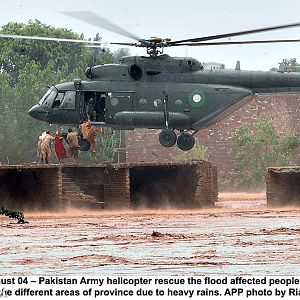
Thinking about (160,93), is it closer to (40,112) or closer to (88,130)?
(88,130)

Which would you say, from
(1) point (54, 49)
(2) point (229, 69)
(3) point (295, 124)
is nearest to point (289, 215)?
(2) point (229, 69)

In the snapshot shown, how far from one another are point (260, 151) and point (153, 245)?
1790 inches

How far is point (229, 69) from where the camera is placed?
36.5m

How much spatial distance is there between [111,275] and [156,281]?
58.9 inches

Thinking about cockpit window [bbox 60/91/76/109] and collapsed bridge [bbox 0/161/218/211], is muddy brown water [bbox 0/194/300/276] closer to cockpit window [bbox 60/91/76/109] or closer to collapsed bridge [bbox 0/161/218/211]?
collapsed bridge [bbox 0/161/218/211]

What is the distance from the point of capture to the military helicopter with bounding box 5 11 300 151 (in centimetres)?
3591

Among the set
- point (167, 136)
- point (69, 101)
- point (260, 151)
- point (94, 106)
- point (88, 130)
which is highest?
point (69, 101)

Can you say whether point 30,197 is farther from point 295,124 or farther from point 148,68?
point 295,124

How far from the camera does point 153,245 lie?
19.7 metres

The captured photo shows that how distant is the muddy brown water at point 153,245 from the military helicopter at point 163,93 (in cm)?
711

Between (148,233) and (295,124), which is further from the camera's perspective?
(295,124)

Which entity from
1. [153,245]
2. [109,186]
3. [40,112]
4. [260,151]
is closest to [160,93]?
[40,112]

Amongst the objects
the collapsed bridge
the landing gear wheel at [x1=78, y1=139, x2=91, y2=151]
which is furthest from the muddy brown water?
the landing gear wheel at [x1=78, y1=139, x2=91, y2=151]

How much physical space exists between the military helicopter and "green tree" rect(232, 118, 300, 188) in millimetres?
25980
